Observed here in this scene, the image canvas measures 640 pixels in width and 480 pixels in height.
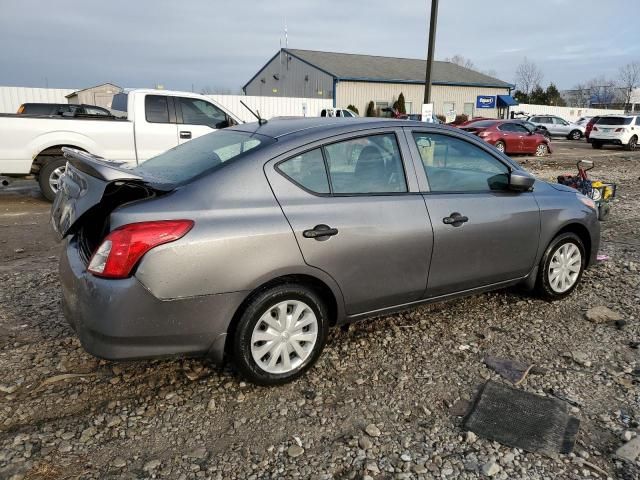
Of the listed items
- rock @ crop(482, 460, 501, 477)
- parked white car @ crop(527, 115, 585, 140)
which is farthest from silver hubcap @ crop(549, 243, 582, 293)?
parked white car @ crop(527, 115, 585, 140)

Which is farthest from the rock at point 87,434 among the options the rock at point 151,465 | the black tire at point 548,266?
the black tire at point 548,266

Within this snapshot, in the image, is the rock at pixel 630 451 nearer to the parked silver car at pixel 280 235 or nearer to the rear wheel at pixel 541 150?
the parked silver car at pixel 280 235

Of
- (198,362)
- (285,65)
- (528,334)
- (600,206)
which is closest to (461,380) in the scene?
(528,334)

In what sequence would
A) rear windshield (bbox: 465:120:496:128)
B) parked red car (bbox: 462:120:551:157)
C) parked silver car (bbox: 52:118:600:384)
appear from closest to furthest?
parked silver car (bbox: 52:118:600:384), parked red car (bbox: 462:120:551:157), rear windshield (bbox: 465:120:496:128)

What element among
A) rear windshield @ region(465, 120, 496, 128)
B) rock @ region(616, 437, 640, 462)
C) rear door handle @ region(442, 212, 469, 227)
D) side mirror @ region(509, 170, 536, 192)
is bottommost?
rock @ region(616, 437, 640, 462)

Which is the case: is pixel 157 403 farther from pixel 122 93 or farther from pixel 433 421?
pixel 122 93

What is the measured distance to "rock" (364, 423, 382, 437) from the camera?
2.67 m

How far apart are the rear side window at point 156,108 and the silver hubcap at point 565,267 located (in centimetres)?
737

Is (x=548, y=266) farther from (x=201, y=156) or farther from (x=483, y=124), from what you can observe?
(x=483, y=124)

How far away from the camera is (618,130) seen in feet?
75.3

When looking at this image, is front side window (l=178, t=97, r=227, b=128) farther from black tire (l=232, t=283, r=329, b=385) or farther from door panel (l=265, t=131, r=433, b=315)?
black tire (l=232, t=283, r=329, b=385)

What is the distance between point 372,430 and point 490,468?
24.2 inches

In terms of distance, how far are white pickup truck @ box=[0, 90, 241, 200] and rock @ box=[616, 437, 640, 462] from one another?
8.20m

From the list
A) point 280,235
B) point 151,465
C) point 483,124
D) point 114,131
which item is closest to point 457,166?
point 280,235
